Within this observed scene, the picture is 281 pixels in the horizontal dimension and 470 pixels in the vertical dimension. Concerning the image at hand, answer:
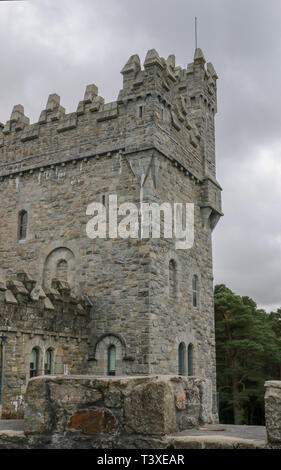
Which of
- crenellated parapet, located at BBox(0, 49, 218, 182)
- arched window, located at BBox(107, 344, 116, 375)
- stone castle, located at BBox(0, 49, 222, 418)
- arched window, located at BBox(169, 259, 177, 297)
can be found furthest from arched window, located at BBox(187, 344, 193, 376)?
crenellated parapet, located at BBox(0, 49, 218, 182)

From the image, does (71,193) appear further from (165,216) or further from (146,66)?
(146,66)

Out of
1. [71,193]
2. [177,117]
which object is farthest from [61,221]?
[177,117]

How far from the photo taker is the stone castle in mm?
15281

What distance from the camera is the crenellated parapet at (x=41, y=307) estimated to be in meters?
13.6

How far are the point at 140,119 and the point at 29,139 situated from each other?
5290mm

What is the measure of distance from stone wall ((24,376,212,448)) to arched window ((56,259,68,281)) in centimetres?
1425

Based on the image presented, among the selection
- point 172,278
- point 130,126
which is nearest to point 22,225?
point 130,126

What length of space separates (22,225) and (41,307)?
617 cm

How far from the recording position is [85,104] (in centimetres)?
1938

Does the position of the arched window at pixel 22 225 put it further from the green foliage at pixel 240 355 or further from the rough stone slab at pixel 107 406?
the green foliage at pixel 240 355

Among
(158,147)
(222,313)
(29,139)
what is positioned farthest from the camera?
(222,313)

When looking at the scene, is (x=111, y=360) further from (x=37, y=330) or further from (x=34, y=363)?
(x=37, y=330)

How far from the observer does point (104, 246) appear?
17641mm

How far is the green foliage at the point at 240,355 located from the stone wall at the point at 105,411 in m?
30.5
